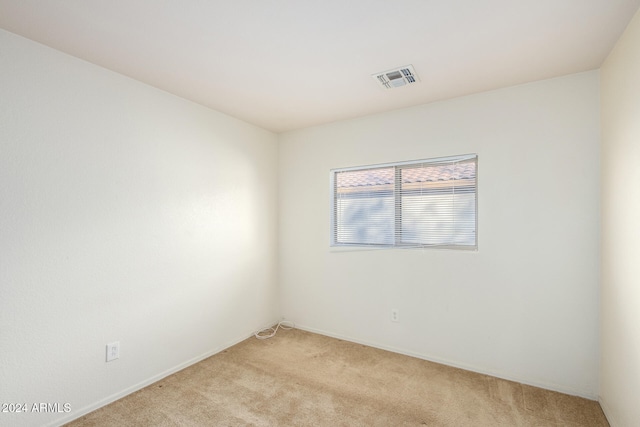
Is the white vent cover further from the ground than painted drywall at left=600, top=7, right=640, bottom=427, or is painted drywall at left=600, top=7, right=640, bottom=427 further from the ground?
the white vent cover

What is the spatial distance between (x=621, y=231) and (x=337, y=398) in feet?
7.11

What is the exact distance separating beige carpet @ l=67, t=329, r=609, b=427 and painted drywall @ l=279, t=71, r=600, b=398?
255 mm

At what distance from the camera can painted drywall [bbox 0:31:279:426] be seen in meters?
1.84

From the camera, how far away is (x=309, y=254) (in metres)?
3.64

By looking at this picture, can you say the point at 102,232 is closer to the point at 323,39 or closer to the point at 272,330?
the point at 323,39

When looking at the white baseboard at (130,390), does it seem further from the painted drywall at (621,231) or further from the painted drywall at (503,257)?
the painted drywall at (621,231)

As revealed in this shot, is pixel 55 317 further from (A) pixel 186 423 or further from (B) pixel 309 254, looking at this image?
(B) pixel 309 254

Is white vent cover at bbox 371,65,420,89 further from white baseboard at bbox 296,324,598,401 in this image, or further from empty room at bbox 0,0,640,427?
white baseboard at bbox 296,324,598,401

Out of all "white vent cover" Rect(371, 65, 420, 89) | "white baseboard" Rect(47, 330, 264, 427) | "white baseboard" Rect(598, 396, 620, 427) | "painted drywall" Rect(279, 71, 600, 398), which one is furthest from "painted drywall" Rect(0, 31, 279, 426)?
"white baseboard" Rect(598, 396, 620, 427)

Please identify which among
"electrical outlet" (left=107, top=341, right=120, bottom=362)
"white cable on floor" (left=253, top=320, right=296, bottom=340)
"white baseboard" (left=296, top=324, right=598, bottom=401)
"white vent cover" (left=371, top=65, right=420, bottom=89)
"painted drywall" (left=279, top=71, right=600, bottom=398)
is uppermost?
"white vent cover" (left=371, top=65, right=420, bottom=89)

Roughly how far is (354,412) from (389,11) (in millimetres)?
2520

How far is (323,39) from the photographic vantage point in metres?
1.86

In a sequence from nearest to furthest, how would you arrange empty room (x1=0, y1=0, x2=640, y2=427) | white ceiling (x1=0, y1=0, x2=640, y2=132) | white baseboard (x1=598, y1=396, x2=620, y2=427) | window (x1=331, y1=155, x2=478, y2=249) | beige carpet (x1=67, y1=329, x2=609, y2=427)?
white ceiling (x1=0, y1=0, x2=640, y2=132)
empty room (x1=0, y1=0, x2=640, y2=427)
white baseboard (x1=598, y1=396, x2=620, y2=427)
beige carpet (x1=67, y1=329, x2=609, y2=427)
window (x1=331, y1=155, x2=478, y2=249)

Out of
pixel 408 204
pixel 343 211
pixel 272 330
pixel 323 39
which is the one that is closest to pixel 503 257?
pixel 408 204
